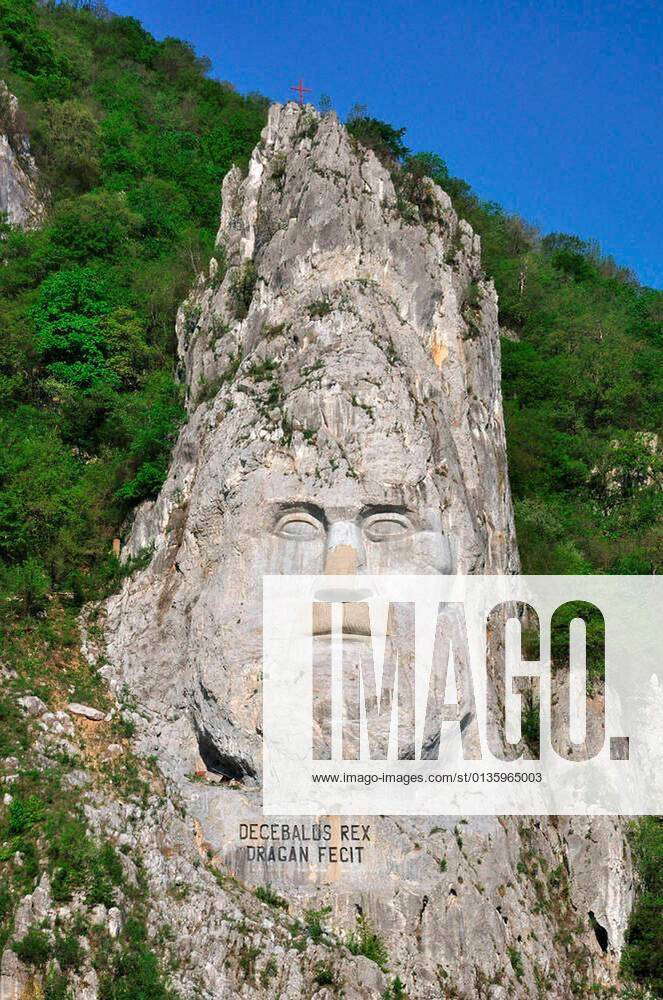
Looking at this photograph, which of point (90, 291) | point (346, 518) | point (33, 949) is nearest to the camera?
point (33, 949)

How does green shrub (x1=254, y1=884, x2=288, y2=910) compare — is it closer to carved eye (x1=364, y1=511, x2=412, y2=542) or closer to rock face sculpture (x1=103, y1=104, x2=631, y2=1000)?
rock face sculpture (x1=103, y1=104, x2=631, y2=1000)

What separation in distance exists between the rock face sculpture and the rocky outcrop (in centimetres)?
1197

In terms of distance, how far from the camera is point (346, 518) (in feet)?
66.3

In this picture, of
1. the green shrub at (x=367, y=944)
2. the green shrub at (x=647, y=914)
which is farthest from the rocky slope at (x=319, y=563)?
the green shrub at (x=647, y=914)

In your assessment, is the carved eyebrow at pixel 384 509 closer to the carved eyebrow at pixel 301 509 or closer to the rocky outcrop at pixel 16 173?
the carved eyebrow at pixel 301 509

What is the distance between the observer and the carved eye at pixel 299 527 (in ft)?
66.7

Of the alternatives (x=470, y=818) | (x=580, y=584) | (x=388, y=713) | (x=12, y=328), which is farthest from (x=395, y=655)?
(x=12, y=328)

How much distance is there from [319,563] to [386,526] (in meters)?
1.40

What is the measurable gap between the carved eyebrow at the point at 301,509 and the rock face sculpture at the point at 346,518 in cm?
4

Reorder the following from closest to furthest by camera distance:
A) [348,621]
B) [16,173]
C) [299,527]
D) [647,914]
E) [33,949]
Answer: [33,949]
[348,621]
[299,527]
[647,914]
[16,173]

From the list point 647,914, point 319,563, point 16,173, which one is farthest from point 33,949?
point 16,173

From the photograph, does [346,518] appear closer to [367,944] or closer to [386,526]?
[386,526]

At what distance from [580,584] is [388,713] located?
8.47 meters

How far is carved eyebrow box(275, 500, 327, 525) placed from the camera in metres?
20.3
